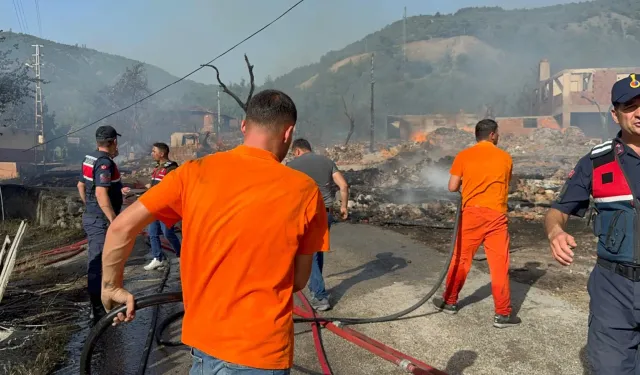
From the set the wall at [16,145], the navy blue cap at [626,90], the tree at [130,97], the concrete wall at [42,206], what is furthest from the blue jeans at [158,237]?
the tree at [130,97]

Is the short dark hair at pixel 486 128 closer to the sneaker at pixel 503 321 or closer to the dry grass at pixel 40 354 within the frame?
the sneaker at pixel 503 321

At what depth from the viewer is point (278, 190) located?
166 centimetres

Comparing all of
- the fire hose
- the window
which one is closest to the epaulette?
the fire hose

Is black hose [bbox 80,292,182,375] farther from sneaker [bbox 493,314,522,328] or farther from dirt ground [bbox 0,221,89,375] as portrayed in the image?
sneaker [bbox 493,314,522,328]

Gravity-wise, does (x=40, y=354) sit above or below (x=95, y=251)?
below

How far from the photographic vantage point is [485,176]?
4.57 m

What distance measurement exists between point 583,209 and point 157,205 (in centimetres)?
220

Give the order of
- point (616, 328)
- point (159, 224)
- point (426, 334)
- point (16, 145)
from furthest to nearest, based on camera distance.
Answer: point (16, 145) < point (159, 224) < point (426, 334) < point (616, 328)

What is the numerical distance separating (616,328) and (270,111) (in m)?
1.95

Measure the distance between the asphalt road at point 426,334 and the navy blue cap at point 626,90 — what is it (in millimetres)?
2303

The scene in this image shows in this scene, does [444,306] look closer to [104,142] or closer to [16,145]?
[104,142]

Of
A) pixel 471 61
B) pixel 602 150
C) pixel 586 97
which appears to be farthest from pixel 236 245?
pixel 471 61

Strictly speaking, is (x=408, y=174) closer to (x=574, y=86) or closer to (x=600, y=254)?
(x=600, y=254)

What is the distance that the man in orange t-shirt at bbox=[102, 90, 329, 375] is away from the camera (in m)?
1.63
